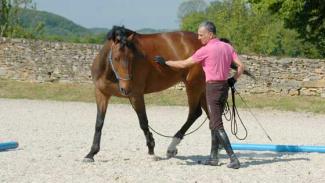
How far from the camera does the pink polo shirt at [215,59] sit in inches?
324

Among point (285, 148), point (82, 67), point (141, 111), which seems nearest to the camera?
point (141, 111)

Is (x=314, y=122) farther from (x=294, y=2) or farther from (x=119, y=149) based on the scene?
(x=294, y=2)

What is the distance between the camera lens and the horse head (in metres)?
8.26

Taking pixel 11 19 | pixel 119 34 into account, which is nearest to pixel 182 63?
pixel 119 34

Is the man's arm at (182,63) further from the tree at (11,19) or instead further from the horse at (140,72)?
the tree at (11,19)

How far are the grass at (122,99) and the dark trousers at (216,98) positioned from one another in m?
11.6

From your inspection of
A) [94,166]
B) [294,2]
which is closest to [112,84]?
[94,166]

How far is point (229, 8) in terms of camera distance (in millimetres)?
55719

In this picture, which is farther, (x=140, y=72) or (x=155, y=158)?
(x=155, y=158)

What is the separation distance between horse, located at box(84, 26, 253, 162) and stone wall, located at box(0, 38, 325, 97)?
43.2 feet

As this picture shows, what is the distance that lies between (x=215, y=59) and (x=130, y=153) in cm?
241

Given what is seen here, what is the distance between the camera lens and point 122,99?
2116cm

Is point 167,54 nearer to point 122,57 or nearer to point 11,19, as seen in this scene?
point 122,57

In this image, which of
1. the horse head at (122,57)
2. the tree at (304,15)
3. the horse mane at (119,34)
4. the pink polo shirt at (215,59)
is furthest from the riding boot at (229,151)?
Answer: the tree at (304,15)
